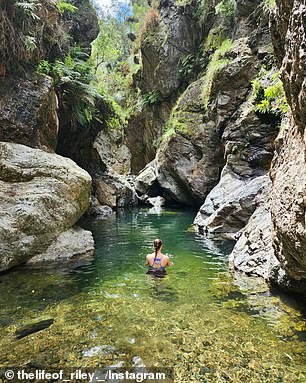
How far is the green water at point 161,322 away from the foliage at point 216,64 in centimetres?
1484

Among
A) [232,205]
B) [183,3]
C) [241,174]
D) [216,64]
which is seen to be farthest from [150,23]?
[232,205]

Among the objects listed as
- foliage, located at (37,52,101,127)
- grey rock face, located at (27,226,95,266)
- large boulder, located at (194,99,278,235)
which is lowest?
grey rock face, located at (27,226,95,266)

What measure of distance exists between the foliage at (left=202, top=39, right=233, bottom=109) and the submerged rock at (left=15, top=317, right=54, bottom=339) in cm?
1805

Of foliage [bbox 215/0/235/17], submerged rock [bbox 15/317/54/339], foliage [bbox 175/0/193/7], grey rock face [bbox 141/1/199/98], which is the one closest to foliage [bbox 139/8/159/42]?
grey rock face [bbox 141/1/199/98]

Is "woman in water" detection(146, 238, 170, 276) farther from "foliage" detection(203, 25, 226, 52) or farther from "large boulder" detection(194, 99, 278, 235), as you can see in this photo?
"foliage" detection(203, 25, 226, 52)

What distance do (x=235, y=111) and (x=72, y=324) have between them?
639 inches

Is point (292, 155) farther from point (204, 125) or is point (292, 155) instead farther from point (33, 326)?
point (204, 125)

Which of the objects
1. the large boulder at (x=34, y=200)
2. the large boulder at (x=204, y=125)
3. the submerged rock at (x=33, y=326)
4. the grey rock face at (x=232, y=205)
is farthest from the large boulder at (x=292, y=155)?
the large boulder at (x=204, y=125)

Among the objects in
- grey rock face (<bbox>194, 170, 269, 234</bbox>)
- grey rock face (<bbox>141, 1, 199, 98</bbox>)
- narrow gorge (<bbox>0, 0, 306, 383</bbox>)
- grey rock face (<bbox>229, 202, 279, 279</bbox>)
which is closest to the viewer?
narrow gorge (<bbox>0, 0, 306, 383</bbox>)

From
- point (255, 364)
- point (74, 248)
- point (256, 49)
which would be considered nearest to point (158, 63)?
point (256, 49)

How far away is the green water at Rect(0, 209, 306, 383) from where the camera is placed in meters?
3.73

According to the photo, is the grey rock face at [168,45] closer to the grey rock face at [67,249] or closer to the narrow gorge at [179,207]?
the narrow gorge at [179,207]

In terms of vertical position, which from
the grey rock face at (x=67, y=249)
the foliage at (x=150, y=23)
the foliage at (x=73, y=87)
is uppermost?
the foliage at (x=150, y=23)

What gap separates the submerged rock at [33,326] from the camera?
4.43 meters
